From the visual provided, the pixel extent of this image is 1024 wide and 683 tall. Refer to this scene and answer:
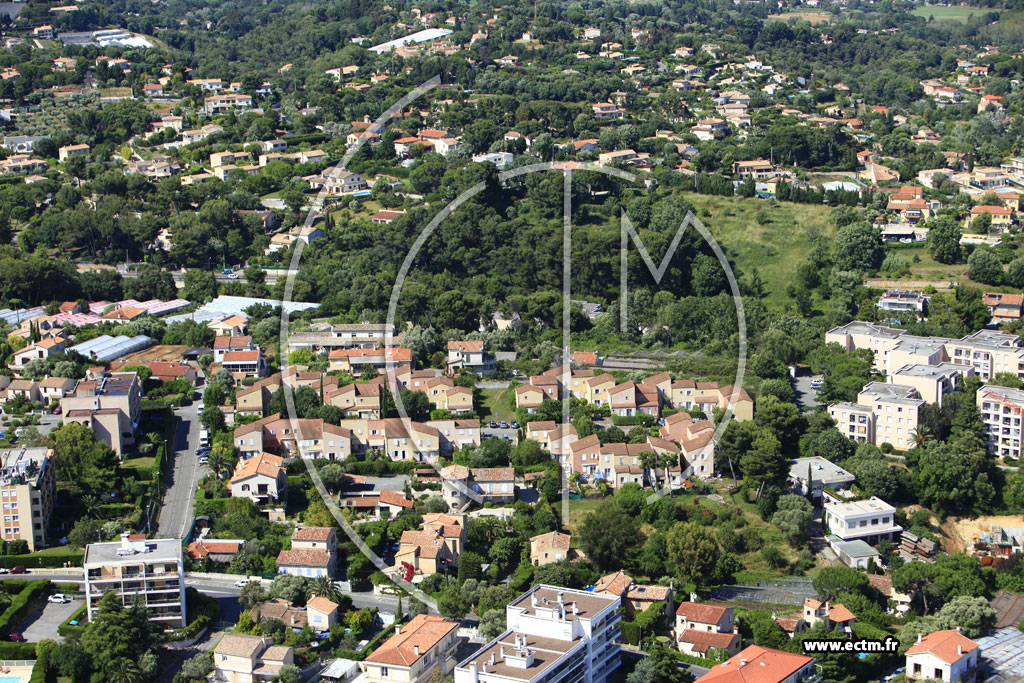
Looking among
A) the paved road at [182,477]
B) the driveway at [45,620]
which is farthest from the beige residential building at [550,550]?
the driveway at [45,620]

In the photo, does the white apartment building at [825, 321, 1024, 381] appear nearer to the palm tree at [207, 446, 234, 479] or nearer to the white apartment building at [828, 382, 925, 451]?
the white apartment building at [828, 382, 925, 451]

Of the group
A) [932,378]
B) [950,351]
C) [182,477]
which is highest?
[932,378]

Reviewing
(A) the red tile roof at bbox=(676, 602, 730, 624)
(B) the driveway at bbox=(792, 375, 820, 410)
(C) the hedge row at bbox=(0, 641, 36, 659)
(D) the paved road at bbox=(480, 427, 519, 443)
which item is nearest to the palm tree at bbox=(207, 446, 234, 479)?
(D) the paved road at bbox=(480, 427, 519, 443)

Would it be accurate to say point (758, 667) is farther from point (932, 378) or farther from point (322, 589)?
point (932, 378)

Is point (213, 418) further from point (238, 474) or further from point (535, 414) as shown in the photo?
point (535, 414)

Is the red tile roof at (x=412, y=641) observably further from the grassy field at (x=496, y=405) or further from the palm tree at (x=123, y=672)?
the grassy field at (x=496, y=405)

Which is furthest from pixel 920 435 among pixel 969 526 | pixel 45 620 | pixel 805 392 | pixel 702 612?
pixel 45 620

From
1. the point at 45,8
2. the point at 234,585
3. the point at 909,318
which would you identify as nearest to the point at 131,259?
the point at 234,585
